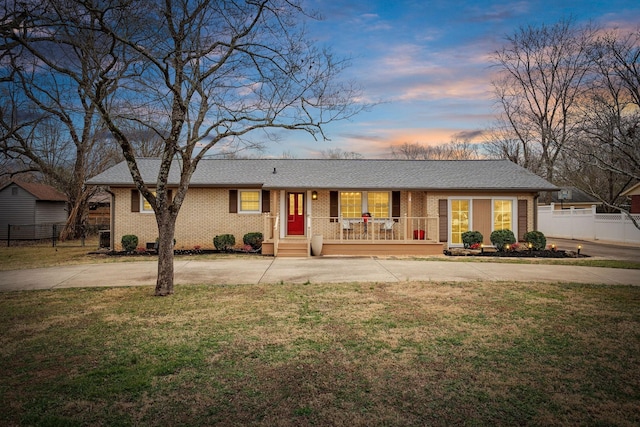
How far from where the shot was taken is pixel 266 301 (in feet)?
24.3

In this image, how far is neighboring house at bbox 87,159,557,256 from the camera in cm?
1619

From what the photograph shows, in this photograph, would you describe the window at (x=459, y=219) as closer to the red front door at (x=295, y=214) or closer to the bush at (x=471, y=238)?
the bush at (x=471, y=238)

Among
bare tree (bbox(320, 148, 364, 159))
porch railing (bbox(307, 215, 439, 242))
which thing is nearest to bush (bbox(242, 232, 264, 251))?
porch railing (bbox(307, 215, 439, 242))

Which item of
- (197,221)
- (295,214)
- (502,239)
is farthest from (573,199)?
(197,221)

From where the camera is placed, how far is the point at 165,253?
8023mm

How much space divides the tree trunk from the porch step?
6735 millimetres

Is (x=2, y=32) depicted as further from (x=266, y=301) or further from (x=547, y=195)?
(x=547, y=195)

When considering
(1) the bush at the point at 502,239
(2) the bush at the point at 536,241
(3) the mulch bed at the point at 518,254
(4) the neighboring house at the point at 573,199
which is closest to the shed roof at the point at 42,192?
(3) the mulch bed at the point at 518,254

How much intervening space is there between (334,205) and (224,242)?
4964mm

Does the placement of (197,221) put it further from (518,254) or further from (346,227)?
(518,254)

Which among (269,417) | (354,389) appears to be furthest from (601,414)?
(269,417)

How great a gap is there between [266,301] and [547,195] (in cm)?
3545

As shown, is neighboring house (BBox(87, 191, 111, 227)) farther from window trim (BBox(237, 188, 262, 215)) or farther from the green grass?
the green grass

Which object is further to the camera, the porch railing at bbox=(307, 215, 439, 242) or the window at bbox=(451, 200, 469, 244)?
the window at bbox=(451, 200, 469, 244)
